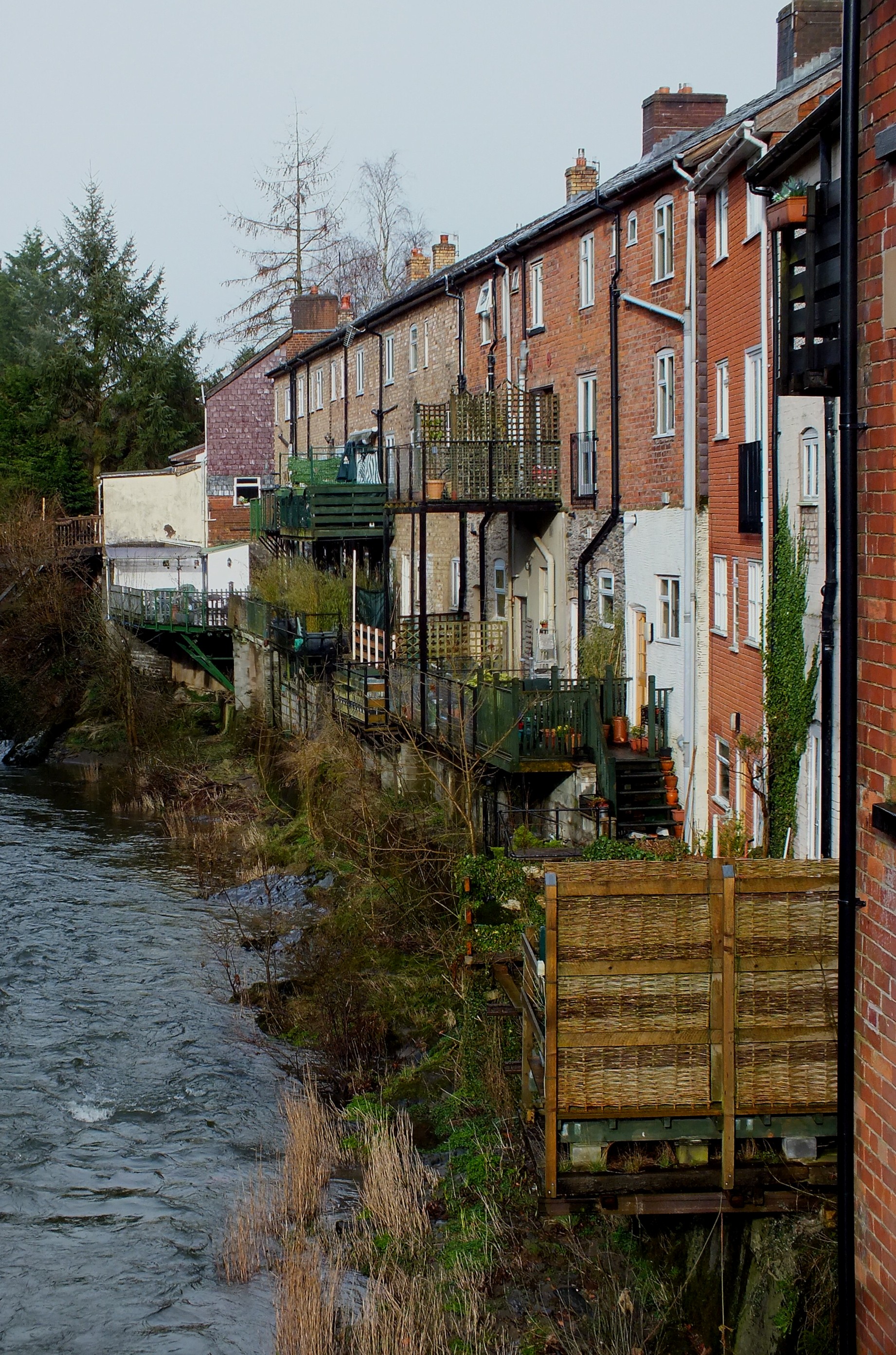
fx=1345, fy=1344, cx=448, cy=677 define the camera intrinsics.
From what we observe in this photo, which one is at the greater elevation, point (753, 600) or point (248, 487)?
point (248, 487)

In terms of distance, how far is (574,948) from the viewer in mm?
7344

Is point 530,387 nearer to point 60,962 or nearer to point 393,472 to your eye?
point 393,472

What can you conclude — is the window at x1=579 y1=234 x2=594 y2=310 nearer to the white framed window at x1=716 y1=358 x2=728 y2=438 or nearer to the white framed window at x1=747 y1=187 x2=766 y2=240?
the white framed window at x1=716 y1=358 x2=728 y2=438

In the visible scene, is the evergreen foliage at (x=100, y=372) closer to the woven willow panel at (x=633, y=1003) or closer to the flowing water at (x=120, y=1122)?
the flowing water at (x=120, y=1122)

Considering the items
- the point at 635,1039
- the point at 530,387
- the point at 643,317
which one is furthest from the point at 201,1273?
the point at 530,387

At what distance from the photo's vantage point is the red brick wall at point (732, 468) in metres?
15.7

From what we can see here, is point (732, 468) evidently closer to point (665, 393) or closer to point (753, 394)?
point (753, 394)

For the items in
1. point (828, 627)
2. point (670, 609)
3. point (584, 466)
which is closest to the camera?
point (828, 627)

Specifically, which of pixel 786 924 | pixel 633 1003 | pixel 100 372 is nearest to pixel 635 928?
pixel 633 1003

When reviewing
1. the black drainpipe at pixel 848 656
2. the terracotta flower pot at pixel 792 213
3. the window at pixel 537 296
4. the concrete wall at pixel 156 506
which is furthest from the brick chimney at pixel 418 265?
the black drainpipe at pixel 848 656

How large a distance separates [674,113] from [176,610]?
2081cm

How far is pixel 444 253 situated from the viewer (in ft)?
120

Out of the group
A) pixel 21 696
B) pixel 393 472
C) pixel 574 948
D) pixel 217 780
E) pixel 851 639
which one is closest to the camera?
pixel 851 639

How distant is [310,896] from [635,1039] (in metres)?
14.1
